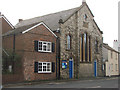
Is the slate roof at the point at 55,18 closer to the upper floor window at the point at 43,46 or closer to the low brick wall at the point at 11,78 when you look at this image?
the upper floor window at the point at 43,46

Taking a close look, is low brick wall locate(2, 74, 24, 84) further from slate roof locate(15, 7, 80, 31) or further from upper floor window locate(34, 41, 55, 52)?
slate roof locate(15, 7, 80, 31)

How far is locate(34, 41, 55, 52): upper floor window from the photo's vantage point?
2553 centimetres

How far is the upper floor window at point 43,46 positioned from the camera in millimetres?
25531

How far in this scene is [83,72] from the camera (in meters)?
32.8

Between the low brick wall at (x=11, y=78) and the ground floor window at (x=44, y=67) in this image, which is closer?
the low brick wall at (x=11, y=78)

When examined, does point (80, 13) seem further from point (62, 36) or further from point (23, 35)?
point (23, 35)

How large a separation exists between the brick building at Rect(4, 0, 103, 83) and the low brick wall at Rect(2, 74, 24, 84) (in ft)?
2.33

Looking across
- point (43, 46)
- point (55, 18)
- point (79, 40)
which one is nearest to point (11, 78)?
point (43, 46)

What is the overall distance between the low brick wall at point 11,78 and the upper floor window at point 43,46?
3964mm

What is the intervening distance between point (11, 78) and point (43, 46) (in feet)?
20.1

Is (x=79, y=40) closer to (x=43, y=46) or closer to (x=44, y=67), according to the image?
(x=43, y=46)

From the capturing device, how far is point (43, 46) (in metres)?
26.5

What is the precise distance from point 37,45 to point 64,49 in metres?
5.29

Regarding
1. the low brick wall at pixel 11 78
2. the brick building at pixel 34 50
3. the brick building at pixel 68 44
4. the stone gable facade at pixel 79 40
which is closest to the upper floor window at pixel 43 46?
the brick building at pixel 34 50
